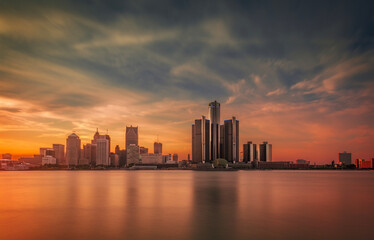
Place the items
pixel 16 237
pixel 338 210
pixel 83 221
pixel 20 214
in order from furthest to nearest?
1. pixel 338 210
2. pixel 20 214
3. pixel 83 221
4. pixel 16 237

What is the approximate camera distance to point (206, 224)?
116 feet

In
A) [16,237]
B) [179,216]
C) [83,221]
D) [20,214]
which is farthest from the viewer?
[20,214]

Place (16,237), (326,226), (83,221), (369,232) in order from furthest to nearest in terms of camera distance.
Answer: (83,221)
(326,226)
(369,232)
(16,237)

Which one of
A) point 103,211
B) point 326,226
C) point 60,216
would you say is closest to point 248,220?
point 326,226

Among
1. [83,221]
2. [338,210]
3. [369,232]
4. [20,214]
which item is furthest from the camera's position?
[338,210]

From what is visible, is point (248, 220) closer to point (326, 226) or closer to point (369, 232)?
point (326, 226)

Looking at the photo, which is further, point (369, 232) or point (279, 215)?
point (279, 215)

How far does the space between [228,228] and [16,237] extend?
2274 centimetres

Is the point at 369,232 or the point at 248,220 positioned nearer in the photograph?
the point at 369,232

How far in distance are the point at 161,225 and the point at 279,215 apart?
17917 mm

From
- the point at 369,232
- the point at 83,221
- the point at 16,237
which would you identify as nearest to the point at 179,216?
the point at 83,221

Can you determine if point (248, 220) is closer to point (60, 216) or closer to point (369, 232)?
point (369, 232)

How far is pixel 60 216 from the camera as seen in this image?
41500mm

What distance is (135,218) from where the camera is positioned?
39375mm
